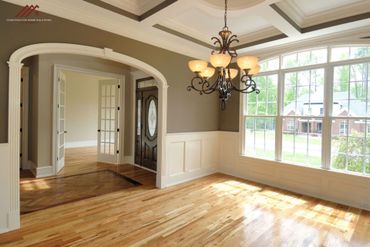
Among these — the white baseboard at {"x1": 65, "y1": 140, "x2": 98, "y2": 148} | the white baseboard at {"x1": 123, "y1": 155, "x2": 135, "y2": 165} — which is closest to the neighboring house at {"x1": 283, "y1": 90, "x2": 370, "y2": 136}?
the white baseboard at {"x1": 123, "y1": 155, "x2": 135, "y2": 165}

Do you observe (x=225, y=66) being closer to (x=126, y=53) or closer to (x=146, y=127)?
(x=126, y=53)

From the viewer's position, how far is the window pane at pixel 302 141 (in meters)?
3.93

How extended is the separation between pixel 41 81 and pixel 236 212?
16.0ft

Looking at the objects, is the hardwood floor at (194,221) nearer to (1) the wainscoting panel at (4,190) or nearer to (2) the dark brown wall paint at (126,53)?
(1) the wainscoting panel at (4,190)

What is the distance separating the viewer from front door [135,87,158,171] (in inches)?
212

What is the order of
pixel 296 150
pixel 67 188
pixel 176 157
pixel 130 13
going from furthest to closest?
pixel 176 157 → pixel 296 150 → pixel 67 188 → pixel 130 13

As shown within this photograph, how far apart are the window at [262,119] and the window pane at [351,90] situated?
1.08 metres

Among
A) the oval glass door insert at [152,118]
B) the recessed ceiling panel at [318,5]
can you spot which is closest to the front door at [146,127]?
the oval glass door insert at [152,118]

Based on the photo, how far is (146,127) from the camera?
568 centimetres

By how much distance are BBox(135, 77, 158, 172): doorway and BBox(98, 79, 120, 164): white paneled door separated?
58cm

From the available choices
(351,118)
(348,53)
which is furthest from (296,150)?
(348,53)

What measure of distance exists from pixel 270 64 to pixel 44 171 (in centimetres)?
552

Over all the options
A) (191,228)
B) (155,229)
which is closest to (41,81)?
(155,229)

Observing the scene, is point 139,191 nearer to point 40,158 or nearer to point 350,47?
point 40,158
